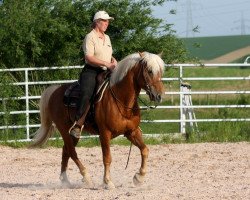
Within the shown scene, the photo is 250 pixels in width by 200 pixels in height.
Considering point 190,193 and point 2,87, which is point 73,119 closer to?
point 190,193

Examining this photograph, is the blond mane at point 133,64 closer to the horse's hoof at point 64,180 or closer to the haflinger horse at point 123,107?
the haflinger horse at point 123,107

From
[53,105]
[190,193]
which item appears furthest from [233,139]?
[190,193]

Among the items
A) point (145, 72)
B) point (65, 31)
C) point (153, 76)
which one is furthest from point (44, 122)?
point (65, 31)

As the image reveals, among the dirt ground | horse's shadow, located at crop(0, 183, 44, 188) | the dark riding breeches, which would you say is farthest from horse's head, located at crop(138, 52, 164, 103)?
horse's shadow, located at crop(0, 183, 44, 188)

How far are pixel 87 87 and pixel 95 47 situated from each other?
1.73ft

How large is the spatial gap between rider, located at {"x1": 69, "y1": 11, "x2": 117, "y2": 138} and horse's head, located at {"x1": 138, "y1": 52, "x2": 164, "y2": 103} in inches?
26.7

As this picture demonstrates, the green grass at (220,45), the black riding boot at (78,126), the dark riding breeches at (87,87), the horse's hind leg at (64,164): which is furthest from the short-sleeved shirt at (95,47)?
the green grass at (220,45)

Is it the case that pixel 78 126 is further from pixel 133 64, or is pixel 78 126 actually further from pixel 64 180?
pixel 133 64

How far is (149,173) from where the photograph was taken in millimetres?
11625

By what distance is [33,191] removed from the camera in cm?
982

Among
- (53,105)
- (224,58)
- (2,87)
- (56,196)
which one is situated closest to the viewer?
(56,196)

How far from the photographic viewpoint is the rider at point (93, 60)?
10.0m

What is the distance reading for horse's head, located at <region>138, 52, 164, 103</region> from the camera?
937cm

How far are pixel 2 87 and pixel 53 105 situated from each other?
5.29 meters
